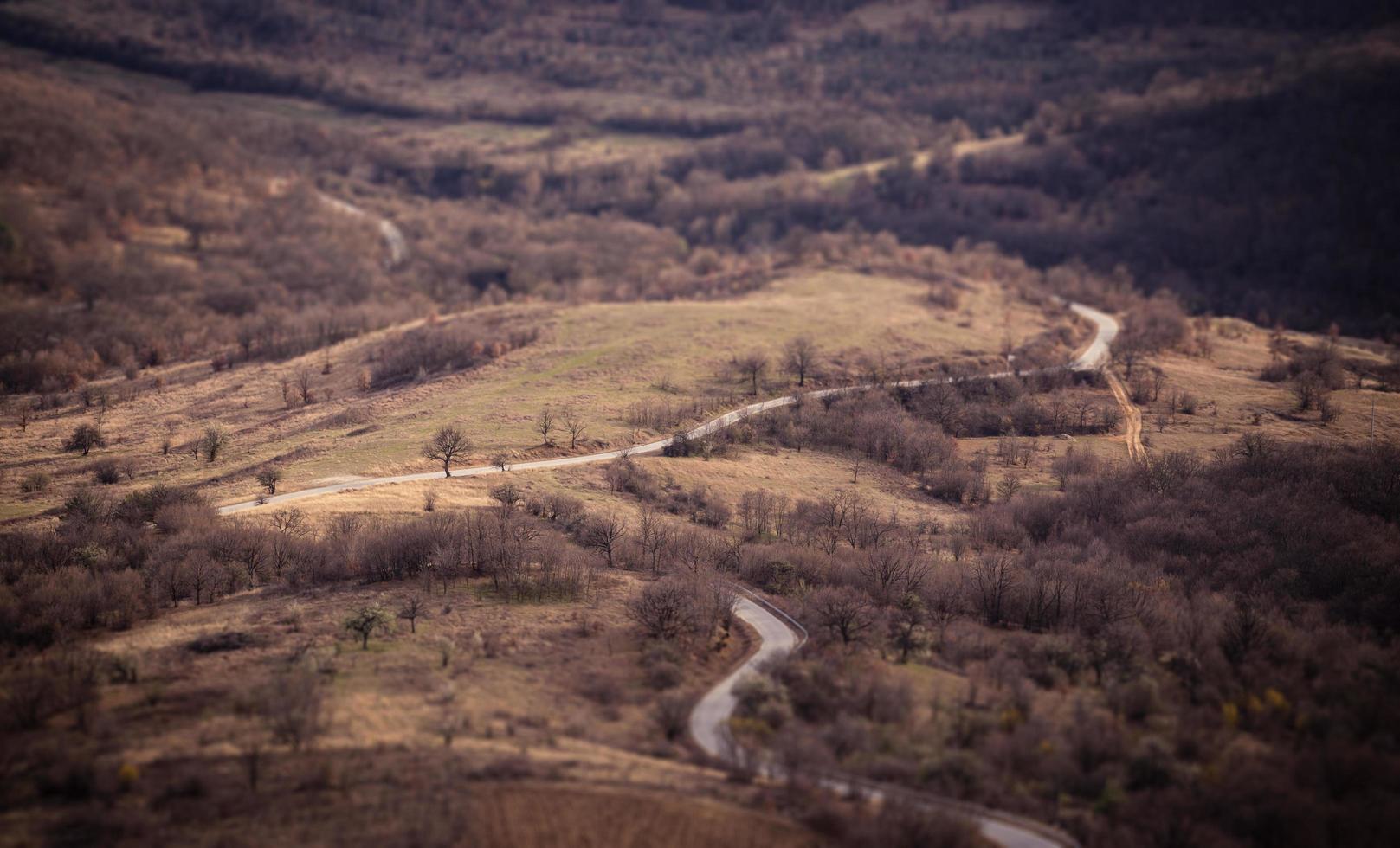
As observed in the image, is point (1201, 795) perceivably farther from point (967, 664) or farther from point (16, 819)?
point (16, 819)

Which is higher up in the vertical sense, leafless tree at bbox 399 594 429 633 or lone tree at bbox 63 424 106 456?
lone tree at bbox 63 424 106 456

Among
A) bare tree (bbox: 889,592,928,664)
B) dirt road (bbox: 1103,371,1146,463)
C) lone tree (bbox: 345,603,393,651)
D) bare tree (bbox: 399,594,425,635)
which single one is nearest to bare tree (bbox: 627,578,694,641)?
bare tree (bbox: 889,592,928,664)

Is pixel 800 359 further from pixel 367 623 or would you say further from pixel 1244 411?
pixel 367 623

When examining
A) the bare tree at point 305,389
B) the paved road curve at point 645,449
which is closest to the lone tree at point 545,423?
the paved road curve at point 645,449

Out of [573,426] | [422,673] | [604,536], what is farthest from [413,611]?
[573,426]

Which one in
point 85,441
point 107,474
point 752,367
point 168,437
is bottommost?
point 107,474

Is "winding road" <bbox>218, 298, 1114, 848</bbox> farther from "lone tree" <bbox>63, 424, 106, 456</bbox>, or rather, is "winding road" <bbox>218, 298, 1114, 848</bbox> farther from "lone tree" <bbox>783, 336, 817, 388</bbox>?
"lone tree" <bbox>63, 424, 106, 456</bbox>
